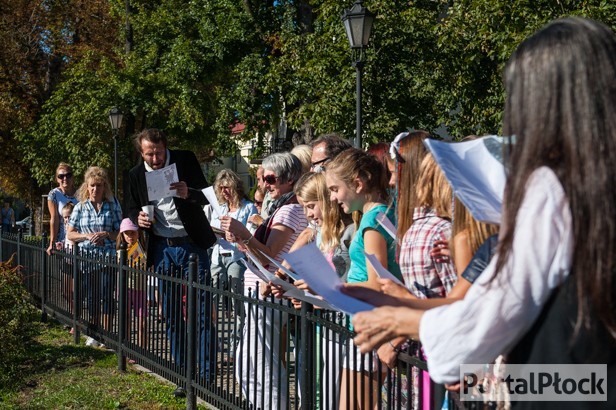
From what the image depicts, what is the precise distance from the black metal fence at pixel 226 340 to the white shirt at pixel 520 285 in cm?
101

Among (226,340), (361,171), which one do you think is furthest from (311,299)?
(226,340)

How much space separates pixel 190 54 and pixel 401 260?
24456mm

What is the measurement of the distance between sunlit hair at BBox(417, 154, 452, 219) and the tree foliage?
10125mm

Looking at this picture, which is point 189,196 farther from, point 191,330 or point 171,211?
point 191,330

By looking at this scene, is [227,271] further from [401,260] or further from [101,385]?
[401,260]

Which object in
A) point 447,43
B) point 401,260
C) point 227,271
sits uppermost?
point 447,43

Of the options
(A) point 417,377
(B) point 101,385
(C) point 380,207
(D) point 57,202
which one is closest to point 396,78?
(D) point 57,202

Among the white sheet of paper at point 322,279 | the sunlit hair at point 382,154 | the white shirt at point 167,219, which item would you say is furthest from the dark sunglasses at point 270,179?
the white sheet of paper at point 322,279

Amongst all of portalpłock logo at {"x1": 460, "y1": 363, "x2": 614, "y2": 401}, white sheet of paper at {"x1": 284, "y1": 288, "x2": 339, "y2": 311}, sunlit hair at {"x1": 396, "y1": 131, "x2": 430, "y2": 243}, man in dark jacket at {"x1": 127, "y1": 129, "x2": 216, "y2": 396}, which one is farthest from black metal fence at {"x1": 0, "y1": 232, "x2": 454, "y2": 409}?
portalpłock logo at {"x1": 460, "y1": 363, "x2": 614, "y2": 401}

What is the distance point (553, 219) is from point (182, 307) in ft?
16.3

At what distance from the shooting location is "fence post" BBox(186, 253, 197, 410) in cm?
617

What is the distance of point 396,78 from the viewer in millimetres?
17000

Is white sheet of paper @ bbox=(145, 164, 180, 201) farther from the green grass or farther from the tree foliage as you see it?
the tree foliage

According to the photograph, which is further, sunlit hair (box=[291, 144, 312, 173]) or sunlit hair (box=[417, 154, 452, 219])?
sunlit hair (box=[291, 144, 312, 173])
